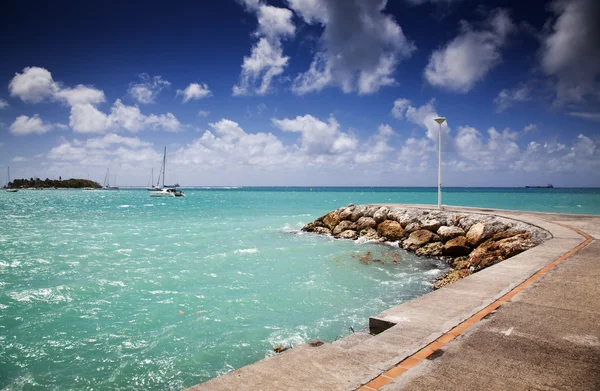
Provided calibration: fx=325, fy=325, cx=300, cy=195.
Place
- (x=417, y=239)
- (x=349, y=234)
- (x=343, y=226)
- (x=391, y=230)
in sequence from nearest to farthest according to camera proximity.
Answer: (x=417, y=239), (x=391, y=230), (x=349, y=234), (x=343, y=226)

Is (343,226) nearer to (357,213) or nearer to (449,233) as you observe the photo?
(357,213)

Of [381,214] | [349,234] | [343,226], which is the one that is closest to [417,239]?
[381,214]

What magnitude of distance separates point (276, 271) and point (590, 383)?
11099 mm

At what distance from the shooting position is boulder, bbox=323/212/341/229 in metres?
23.7

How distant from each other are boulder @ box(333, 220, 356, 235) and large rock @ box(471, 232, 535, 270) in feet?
33.0

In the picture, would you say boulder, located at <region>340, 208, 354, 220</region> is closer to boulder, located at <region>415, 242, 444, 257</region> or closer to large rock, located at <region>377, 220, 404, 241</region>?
large rock, located at <region>377, 220, 404, 241</region>

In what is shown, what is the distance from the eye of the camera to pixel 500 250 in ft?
37.9

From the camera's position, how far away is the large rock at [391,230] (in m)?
19.3

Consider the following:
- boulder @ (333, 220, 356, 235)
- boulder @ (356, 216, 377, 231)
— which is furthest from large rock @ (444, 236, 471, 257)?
boulder @ (333, 220, 356, 235)

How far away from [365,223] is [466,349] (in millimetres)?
18350

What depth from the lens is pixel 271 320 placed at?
8367 mm

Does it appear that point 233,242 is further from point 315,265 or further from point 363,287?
point 363,287

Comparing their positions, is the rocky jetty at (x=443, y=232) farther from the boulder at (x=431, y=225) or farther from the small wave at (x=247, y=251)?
the small wave at (x=247, y=251)

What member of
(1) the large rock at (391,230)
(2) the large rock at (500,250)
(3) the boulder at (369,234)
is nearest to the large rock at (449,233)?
(1) the large rock at (391,230)
